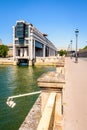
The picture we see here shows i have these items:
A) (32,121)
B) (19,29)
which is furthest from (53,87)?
(19,29)

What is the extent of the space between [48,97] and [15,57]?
9522 centimetres

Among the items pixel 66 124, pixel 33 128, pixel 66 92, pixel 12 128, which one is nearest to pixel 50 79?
pixel 33 128

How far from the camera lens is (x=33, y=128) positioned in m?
4.29

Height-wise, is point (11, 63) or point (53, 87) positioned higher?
point (53, 87)

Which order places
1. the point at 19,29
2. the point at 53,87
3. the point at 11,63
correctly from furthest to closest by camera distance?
the point at 11,63 < the point at 19,29 < the point at 53,87

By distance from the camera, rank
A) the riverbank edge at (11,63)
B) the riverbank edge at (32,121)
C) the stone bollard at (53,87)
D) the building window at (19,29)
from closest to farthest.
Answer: the riverbank edge at (32,121) < the stone bollard at (53,87) < the building window at (19,29) < the riverbank edge at (11,63)

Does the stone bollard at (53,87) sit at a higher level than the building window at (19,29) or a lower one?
lower

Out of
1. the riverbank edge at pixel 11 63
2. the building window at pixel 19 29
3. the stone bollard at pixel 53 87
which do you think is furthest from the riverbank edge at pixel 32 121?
the building window at pixel 19 29

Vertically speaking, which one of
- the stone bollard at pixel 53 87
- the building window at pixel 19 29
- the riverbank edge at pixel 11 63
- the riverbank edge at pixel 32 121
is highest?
the building window at pixel 19 29

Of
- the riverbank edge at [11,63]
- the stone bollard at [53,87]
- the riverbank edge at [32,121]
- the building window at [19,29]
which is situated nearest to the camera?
the riverbank edge at [32,121]

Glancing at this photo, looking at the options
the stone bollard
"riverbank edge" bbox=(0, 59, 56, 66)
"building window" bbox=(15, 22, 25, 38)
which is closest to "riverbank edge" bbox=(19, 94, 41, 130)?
the stone bollard

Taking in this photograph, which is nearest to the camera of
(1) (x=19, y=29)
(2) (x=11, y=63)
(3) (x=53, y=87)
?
(3) (x=53, y=87)

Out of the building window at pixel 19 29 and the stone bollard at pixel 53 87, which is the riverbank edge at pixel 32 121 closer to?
the stone bollard at pixel 53 87

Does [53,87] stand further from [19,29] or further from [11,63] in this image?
[11,63]
